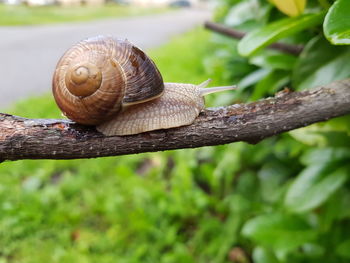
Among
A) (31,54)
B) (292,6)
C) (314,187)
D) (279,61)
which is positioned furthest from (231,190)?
(31,54)

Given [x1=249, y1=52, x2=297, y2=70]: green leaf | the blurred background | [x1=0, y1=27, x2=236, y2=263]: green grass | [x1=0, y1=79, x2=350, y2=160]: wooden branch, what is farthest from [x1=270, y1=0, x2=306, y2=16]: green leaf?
[x1=0, y1=27, x2=236, y2=263]: green grass

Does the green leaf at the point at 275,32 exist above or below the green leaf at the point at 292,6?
below

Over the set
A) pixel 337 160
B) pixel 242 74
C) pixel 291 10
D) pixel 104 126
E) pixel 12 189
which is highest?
pixel 291 10

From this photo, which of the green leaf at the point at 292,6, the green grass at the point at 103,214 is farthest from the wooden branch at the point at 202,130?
the green grass at the point at 103,214

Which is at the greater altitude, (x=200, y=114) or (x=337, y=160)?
(x=200, y=114)

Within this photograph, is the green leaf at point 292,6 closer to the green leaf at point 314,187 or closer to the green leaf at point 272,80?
the green leaf at point 272,80

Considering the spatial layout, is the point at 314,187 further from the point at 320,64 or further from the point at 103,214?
the point at 103,214

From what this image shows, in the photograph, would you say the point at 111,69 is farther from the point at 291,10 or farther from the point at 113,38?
the point at 291,10

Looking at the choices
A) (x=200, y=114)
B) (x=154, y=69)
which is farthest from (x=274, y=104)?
(x=154, y=69)
